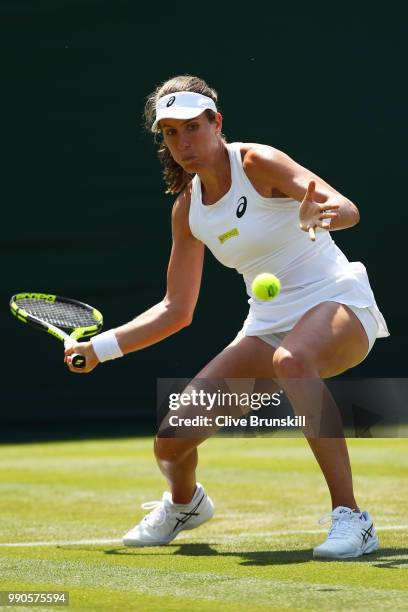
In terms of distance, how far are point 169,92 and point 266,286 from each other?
679 mm

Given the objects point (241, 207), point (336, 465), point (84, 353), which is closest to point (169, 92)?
point (241, 207)

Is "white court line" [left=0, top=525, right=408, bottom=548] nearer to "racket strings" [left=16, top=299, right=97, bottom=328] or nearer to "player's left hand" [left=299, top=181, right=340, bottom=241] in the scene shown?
"racket strings" [left=16, top=299, right=97, bottom=328]

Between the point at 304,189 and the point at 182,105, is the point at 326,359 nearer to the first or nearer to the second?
the point at 304,189

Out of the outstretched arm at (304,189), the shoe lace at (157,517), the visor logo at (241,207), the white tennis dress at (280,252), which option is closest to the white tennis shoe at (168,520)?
the shoe lace at (157,517)

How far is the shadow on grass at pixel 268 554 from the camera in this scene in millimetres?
3029

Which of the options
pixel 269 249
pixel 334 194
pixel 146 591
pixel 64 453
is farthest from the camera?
pixel 64 453

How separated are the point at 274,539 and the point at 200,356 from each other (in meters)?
4.55

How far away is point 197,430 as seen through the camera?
348 cm

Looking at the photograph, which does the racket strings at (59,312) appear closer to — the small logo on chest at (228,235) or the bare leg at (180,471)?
the bare leg at (180,471)

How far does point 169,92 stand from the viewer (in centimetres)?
343

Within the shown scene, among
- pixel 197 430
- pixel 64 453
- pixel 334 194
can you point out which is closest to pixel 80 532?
pixel 197 430

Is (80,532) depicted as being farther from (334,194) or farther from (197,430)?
(334,194)

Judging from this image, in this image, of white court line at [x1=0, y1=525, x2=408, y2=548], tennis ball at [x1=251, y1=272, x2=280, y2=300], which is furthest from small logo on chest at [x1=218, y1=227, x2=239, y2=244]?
white court line at [x1=0, y1=525, x2=408, y2=548]

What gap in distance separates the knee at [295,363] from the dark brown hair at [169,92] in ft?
2.43
